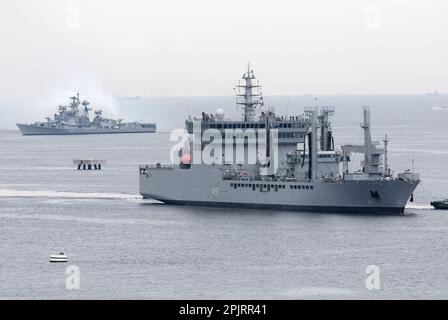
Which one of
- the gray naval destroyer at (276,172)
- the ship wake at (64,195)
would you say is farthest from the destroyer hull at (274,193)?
the ship wake at (64,195)

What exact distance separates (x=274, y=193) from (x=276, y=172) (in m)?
2.27

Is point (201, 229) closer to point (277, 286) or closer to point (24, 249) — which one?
point (24, 249)

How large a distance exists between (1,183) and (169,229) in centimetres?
3684

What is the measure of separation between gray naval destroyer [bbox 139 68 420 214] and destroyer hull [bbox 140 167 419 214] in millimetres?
66

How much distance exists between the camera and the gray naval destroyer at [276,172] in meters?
79.9

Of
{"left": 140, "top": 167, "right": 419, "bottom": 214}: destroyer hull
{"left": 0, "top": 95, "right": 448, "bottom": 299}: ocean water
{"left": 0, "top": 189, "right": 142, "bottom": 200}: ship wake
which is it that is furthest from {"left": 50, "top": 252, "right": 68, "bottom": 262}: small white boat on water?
{"left": 0, "top": 189, "right": 142, "bottom": 200}: ship wake

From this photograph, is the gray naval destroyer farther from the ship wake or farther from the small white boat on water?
the small white boat on water

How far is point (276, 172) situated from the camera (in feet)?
278

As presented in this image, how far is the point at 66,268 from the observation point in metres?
60.2

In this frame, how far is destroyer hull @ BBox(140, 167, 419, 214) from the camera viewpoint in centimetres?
7938

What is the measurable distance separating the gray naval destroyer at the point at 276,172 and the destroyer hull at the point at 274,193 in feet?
0.22

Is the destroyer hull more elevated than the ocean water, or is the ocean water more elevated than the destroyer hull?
the destroyer hull

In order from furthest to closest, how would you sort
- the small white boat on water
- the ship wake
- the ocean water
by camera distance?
the ship wake
the small white boat on water
the ocean water
